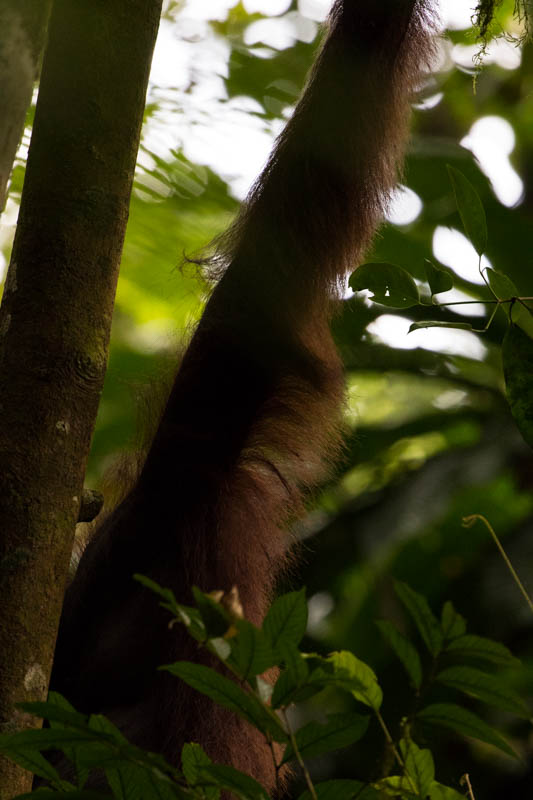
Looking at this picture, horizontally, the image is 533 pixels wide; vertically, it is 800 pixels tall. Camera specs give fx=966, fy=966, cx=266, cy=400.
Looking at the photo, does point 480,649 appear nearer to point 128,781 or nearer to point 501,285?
point 128,781

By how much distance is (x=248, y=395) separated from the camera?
1406 mm

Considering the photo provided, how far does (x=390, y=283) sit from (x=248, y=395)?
0.51m

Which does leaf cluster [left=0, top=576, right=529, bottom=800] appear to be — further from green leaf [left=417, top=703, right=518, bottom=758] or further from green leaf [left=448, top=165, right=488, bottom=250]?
green leaf [left=448, top=165, right=488, bottom=250]

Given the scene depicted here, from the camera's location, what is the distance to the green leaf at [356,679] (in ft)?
1.96

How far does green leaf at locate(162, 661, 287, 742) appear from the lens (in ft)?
1.87

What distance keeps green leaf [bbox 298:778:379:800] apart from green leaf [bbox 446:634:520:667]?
0.43ft

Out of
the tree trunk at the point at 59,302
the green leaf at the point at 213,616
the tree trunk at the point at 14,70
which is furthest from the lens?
the tree trunk at the point at 14,70

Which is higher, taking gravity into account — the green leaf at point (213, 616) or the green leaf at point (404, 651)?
the green leaf at point (213, 616)

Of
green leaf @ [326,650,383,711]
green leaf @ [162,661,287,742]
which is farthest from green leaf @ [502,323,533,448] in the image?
green leaf @ [162,661,287,742]

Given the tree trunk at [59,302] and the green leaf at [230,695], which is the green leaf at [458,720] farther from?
the tree trunk at [59,302]

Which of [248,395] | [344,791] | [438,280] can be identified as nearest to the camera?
[344,791]

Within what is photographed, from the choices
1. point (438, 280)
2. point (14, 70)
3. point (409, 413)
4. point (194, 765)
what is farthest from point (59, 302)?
point (409, 413)

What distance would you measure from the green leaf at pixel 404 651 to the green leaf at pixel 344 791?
0.10 metres

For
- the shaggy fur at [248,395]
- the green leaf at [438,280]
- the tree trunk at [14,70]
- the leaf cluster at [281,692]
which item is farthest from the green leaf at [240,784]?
the shaggy fur at [248,395]
